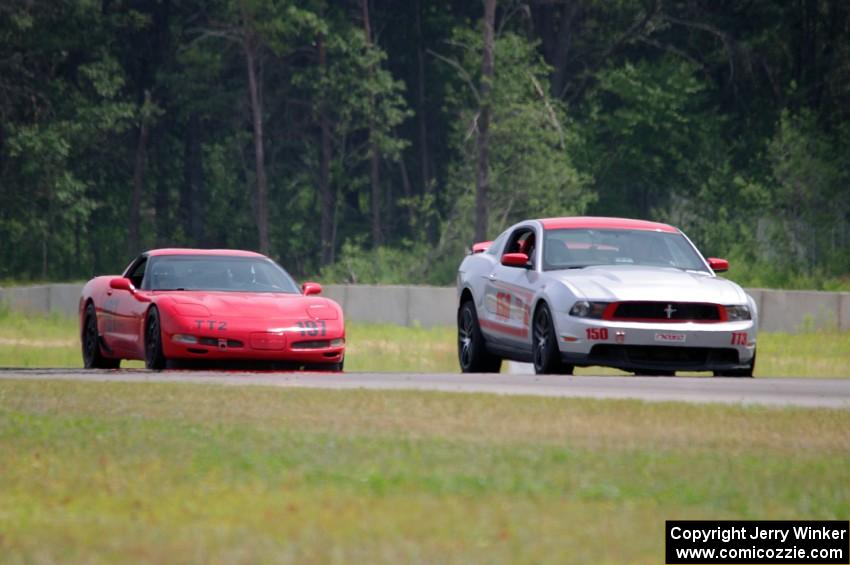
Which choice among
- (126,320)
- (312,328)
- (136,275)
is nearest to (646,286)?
(312,328)

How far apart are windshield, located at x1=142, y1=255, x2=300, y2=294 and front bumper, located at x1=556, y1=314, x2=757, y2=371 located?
424 centimetres

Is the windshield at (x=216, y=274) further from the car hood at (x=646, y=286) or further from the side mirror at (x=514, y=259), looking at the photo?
the car hood at (x=646, y=286)

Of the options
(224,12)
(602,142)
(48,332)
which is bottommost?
(48,332)

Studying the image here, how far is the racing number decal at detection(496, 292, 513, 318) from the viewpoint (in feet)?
61.4

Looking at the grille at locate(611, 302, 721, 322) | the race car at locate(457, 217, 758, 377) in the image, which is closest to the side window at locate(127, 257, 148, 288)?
the race car at locate(457, 217, 758, 377)

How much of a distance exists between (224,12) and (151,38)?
4.86 metres

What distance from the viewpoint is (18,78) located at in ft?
186

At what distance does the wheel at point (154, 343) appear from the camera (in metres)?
19.1

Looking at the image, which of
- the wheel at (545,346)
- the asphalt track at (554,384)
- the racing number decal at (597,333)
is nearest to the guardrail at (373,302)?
the wheel at (545,346)

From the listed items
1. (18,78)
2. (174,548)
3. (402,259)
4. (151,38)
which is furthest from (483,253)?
(151,38)

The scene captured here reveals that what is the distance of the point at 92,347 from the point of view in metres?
21.5

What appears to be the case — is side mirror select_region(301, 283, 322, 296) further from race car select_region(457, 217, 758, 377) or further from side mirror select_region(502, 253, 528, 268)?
side mirror select_region(502, 253, 528, 268)

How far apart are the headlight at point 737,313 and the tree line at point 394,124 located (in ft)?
102

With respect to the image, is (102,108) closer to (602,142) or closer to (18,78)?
(18,78)
